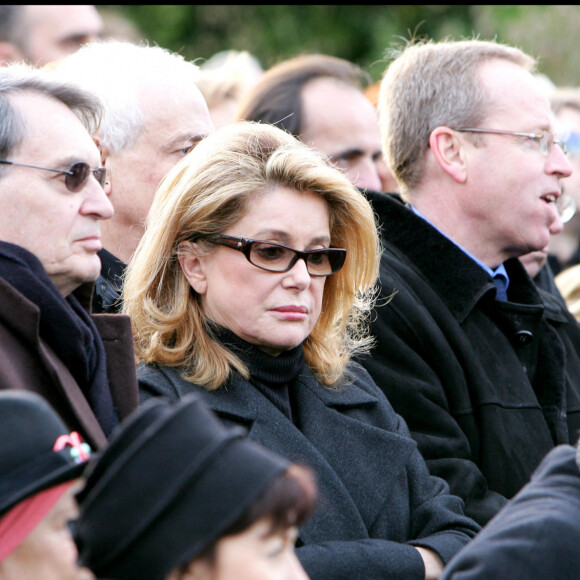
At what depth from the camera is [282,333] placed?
3.42 metres

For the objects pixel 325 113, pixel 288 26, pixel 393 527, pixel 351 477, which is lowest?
pixel 288 26

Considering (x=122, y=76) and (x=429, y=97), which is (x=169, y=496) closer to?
(x=122, y=76)

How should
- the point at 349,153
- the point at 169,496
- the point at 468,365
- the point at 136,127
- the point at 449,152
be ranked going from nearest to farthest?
the point at 169,496 < the point at 468,365 < the point at 136,127 < the point at 449,152 < the point at 349,153

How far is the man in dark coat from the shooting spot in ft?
13.2

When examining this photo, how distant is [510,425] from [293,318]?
1.14 m

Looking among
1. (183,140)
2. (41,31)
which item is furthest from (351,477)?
(41,31)

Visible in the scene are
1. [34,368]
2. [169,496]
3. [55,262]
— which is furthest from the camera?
[55,262]

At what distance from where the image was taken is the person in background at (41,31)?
20.2ft

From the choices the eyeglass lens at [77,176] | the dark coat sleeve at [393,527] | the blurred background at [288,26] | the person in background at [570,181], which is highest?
the eyeglass lens at [77,176]

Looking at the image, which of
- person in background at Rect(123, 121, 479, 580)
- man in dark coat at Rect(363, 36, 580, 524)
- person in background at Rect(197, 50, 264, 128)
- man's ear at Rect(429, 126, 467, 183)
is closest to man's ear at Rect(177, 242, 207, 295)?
person in background at Rect(123, 121, 479, 580)

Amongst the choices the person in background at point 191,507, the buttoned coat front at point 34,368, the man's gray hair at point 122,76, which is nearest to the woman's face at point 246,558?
the person in background at point 191,507

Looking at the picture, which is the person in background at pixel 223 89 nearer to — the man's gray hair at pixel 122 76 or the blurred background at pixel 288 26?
the man's gray hair at pixel 122 76

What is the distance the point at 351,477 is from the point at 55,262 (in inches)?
44.1

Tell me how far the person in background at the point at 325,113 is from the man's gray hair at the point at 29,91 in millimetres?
2258
